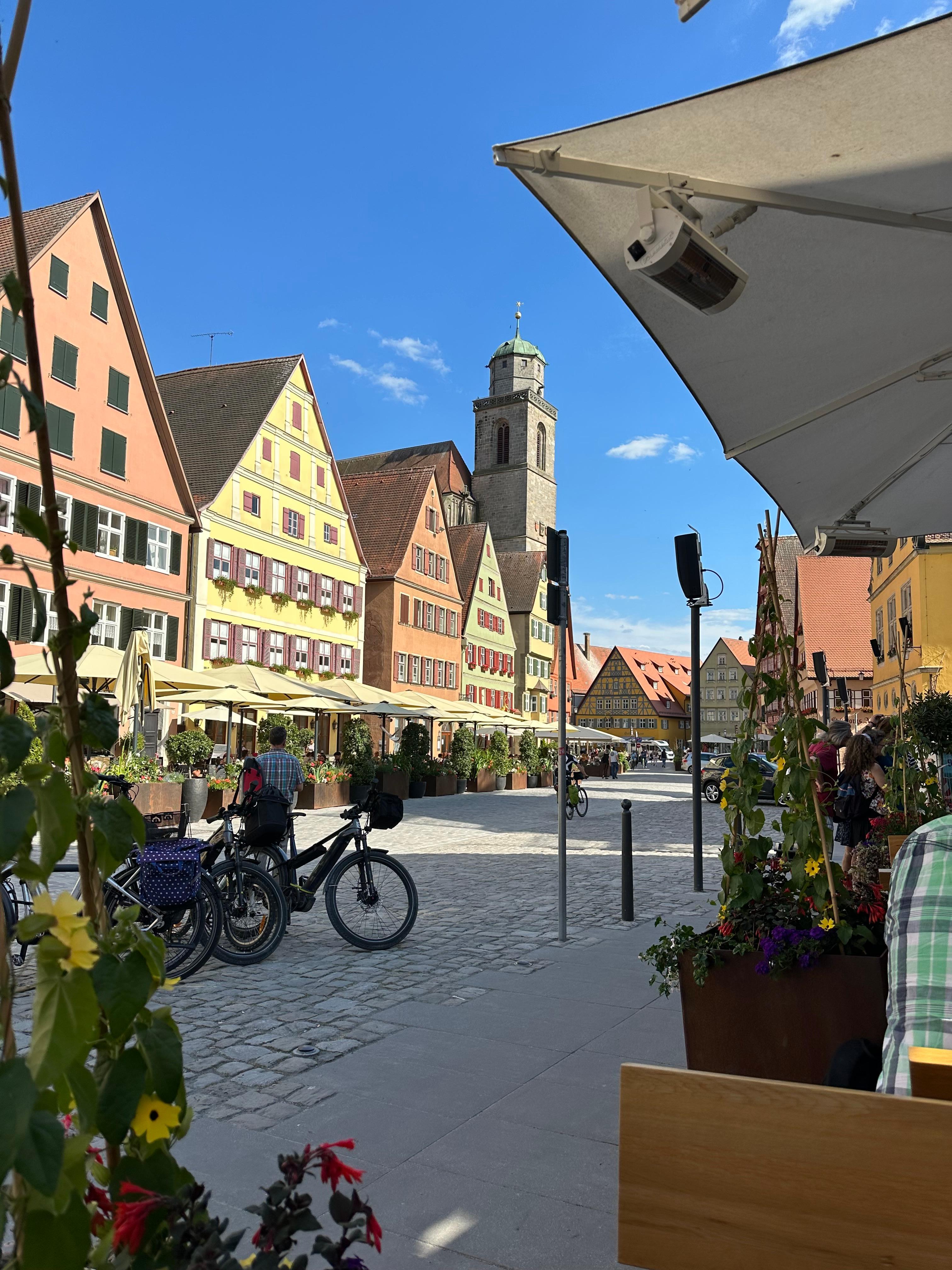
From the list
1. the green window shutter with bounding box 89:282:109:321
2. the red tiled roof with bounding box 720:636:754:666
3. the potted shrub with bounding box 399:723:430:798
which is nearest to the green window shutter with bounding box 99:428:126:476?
the green window shutter with bounding box 89:282:109:321

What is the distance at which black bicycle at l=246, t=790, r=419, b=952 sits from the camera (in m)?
7.73

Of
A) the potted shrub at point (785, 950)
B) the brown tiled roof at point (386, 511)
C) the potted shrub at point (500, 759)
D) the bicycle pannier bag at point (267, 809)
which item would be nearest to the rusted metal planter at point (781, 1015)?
the potted shrub at point (785, 950)

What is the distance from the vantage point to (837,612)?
55938 mm

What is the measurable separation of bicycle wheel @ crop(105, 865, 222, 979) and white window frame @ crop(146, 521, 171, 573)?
80.5 ft

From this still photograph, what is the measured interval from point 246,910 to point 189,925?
2.16 ft

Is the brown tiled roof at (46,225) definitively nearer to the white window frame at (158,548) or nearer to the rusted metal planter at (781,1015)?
the white window frame at (158,548)

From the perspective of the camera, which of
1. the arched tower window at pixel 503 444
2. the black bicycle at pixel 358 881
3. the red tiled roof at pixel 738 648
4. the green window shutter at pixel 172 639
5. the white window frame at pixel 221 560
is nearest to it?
the black bicycle at pixel 358 881

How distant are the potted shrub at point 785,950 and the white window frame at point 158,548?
2795cm

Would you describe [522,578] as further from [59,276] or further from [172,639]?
[59,276]

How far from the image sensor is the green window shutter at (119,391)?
29.2m

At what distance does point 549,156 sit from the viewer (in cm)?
304

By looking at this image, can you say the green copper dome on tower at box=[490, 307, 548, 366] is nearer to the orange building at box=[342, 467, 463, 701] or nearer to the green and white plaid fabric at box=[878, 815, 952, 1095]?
the orange building at box=[342, 467, 463, 701]

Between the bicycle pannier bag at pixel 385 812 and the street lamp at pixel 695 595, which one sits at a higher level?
the street lamp at pixel 695 595

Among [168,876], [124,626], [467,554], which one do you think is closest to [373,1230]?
[168,876]
